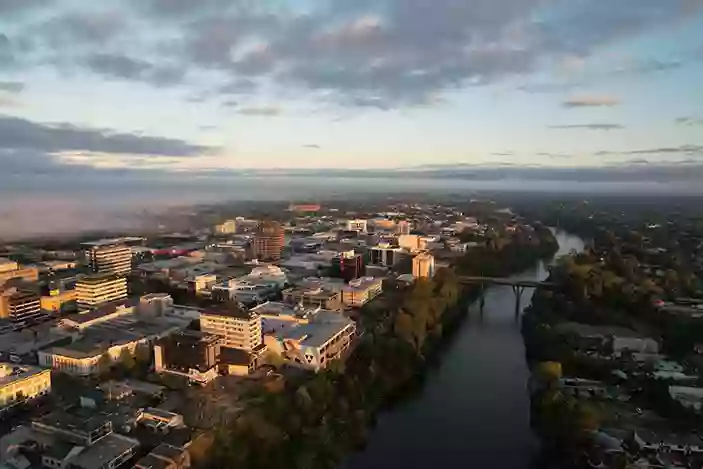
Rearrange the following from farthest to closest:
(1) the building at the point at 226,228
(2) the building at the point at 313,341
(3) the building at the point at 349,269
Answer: (1) the building at the point at 226,228, (3) the building at the point at 349,269, (2) the building at the point at 313,341

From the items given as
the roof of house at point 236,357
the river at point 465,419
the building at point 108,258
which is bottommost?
the river at point 465,419

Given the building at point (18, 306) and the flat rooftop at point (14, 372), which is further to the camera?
the building at point (18, 306)

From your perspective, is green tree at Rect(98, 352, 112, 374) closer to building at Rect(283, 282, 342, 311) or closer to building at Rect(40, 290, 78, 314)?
building at Rect(40, 290, 78, 314)

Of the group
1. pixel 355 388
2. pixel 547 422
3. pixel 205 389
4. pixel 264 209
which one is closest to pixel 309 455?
pixel 355 388

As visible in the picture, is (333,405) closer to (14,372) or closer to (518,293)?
(14,372)

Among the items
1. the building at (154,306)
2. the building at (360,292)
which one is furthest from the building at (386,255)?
the building at (154,306)

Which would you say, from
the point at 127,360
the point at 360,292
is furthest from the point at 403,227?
the point at 127,360

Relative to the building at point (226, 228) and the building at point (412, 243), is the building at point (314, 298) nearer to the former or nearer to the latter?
the building at point (412, 243)
